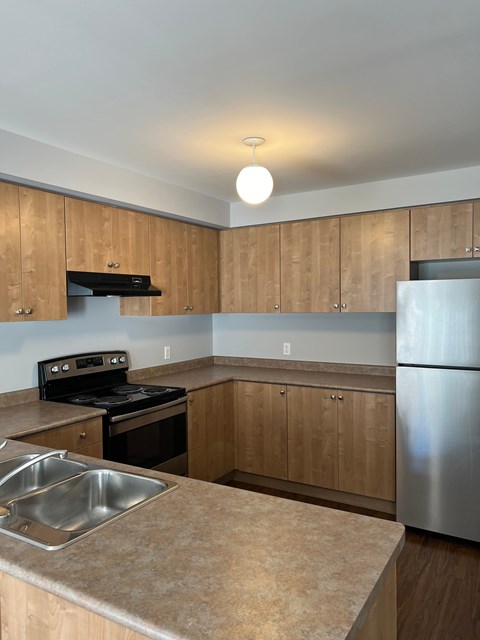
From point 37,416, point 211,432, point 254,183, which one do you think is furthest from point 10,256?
point 211,432

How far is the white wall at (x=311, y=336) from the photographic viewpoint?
12.6 ft

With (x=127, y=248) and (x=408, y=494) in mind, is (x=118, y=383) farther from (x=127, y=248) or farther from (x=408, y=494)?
(x=408, y=494)

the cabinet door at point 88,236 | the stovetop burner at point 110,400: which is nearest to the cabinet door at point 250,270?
the cabinet door at point 88,236

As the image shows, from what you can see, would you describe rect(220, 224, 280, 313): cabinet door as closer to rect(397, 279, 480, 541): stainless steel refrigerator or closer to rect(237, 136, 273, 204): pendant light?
rect(397, 279, 480, 541): stainless steel refrigerator

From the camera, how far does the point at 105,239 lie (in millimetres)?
3096

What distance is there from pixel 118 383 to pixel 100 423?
0.89 metres

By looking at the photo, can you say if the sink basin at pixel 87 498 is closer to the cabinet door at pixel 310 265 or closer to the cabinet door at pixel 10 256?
the cabinet door at pixel 10 256

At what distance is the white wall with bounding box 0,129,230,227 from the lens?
8.19 ft

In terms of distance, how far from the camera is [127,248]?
3.26 meters

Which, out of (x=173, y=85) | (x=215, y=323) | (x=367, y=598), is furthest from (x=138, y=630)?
(x=215, y=323)

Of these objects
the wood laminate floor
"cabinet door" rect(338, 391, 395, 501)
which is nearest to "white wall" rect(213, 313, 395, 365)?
"cabinet door" rect(338, 391, 395, 501)

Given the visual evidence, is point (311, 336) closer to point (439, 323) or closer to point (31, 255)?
point (439, 323)

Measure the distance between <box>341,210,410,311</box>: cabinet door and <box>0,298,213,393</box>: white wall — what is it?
1.49 meters

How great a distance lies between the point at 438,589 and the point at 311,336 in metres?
2.12
